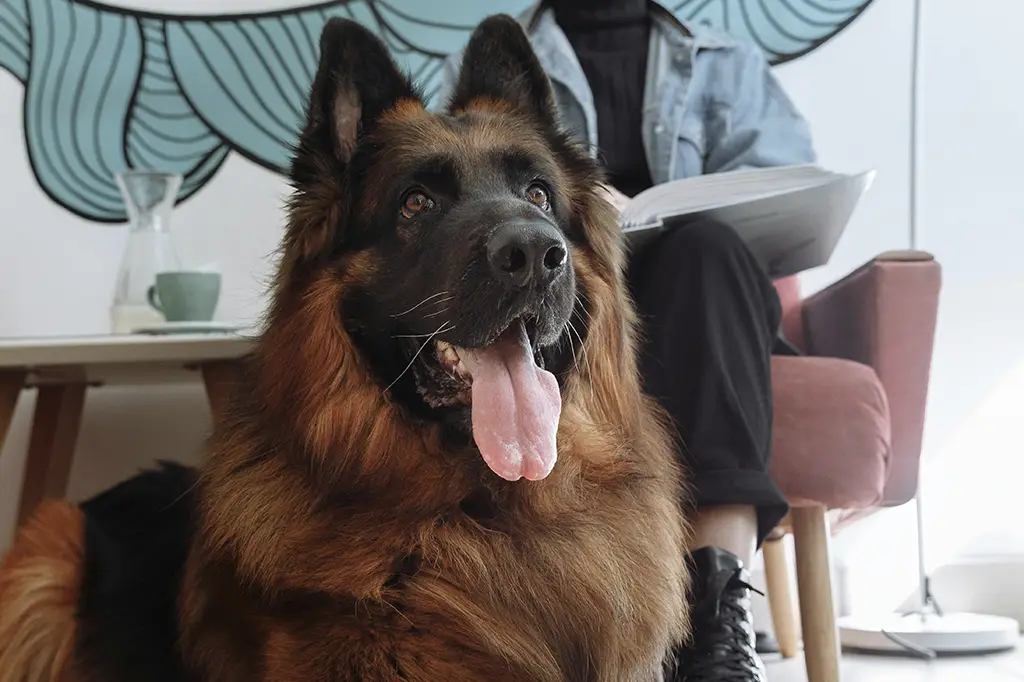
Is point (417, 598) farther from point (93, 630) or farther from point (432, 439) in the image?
point (93, 630)

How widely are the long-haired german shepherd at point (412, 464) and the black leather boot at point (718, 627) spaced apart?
0.11 meters

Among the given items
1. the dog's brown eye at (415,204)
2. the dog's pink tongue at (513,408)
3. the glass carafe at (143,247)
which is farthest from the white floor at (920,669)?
the glass carafe at (143,247)

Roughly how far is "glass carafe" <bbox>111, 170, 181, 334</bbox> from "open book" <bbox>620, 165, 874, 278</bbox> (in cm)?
136

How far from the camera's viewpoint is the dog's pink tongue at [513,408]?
3.80ft

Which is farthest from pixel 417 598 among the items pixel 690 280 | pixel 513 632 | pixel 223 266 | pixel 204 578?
pixel 223 266

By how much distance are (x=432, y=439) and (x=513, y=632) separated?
0.29 m

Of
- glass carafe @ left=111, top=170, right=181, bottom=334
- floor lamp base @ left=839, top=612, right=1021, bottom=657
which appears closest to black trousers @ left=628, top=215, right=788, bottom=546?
floor lamp base @ left=839, top=612, right=1021, bottom=657

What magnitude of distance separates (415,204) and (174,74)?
5.99 feet

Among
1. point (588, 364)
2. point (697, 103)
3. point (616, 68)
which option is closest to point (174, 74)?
point (616, 68)

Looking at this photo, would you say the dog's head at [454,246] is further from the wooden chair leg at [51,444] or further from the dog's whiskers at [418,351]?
the wooden chair leg at [51,444]

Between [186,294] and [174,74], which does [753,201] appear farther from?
[174,74]

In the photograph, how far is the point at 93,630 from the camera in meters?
1.34

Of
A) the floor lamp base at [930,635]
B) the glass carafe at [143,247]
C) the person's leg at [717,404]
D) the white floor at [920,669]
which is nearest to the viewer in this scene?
the person's leg at [717,404]

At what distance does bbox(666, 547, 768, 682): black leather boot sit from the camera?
1378 millimetres
